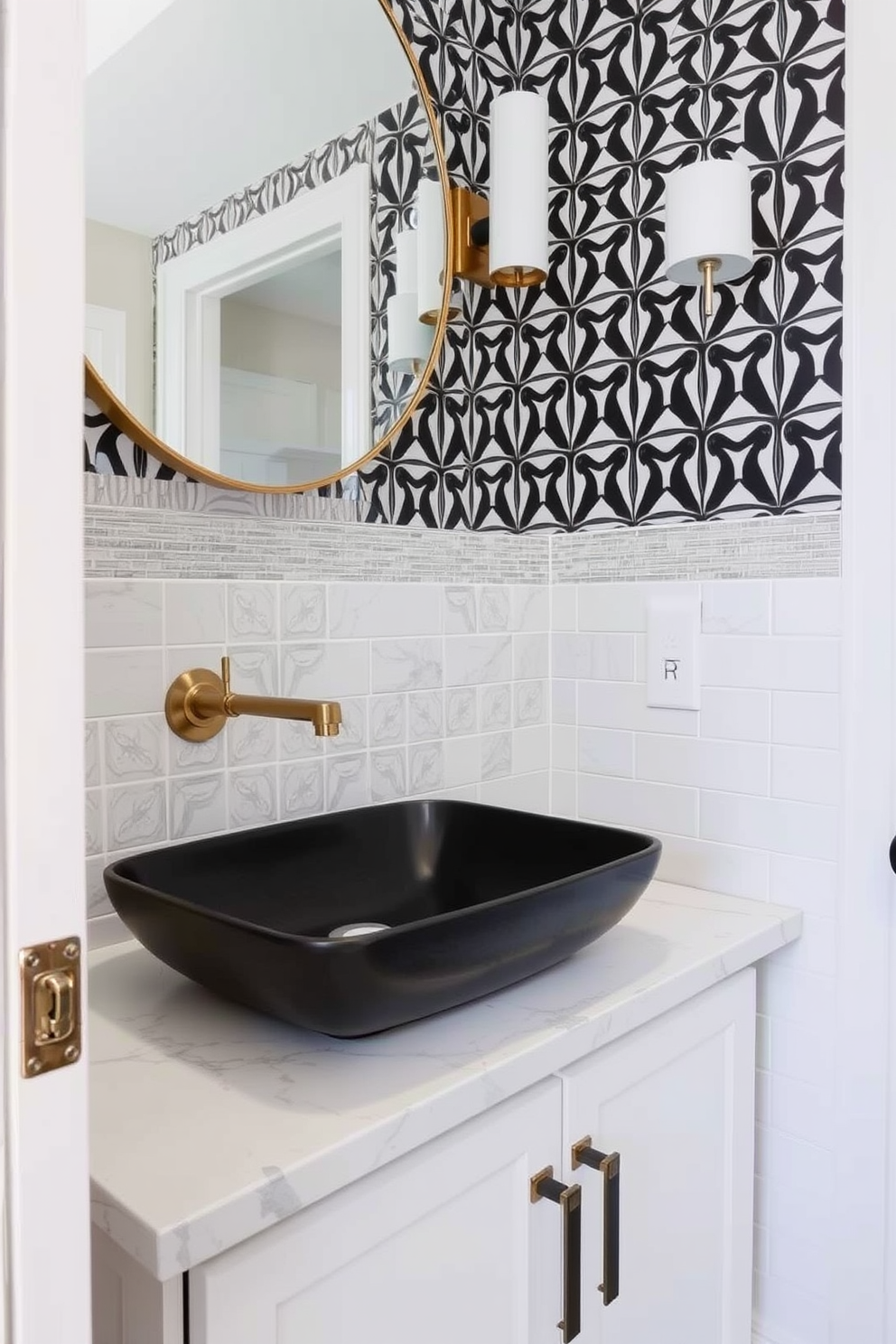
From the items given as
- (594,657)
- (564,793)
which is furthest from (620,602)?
(564,793)

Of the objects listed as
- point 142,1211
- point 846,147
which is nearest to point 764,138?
point 846,147

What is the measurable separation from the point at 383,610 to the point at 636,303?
23.3 inches

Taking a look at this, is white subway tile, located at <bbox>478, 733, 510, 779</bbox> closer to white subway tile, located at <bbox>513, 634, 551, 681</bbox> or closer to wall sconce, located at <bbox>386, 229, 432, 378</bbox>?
white subway tile, located at <bbox>513, 634, 551, 681</bbox>

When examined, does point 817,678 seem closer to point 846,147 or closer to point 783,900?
point 783,900

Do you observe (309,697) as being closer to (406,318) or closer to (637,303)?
(406,318)

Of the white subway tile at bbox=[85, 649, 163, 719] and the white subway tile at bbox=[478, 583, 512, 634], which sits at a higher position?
the white subway tile at bbox=[478, 583, 512, 634]

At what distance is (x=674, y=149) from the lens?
55.4 inches

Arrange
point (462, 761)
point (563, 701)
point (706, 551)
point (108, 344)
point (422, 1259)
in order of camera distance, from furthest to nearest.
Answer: point (563, 701)
point (462, 761)
point (706, 551)
point (108, 344)
point (422, 1259)

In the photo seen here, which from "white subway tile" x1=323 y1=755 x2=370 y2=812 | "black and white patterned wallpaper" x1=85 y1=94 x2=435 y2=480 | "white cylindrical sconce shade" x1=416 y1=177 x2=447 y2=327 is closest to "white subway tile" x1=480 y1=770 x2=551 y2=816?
"white subway tile" x1=323 y1=755 x2=370 y2=812

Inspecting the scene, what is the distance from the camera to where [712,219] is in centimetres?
126

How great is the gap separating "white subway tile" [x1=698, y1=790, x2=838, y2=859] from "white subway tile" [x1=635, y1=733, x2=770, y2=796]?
0.06ft

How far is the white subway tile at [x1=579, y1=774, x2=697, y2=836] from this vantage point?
145 centimetres

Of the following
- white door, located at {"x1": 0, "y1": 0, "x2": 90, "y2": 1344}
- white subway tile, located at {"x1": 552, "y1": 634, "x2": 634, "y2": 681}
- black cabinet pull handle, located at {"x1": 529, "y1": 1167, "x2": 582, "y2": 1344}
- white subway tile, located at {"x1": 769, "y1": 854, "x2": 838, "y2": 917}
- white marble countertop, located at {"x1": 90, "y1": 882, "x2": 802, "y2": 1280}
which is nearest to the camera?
white door, located at {"x1": 0, "y1": 0, "x2": 90, "y2": 1344}

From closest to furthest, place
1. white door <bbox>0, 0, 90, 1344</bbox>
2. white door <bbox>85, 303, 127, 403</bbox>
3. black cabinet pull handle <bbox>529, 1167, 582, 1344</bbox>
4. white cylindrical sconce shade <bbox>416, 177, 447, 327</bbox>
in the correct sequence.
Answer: white door <bbox>0, 0, 90, 1344</bbox>
black cabinet pull handle <bbox>529, 1167, 582, 1344</bbox>
white door <bbox>85, 303, 127, 403</bbox>
white cylindrical sconce shade <bbox>416, 177, 447, 327</bbox>
